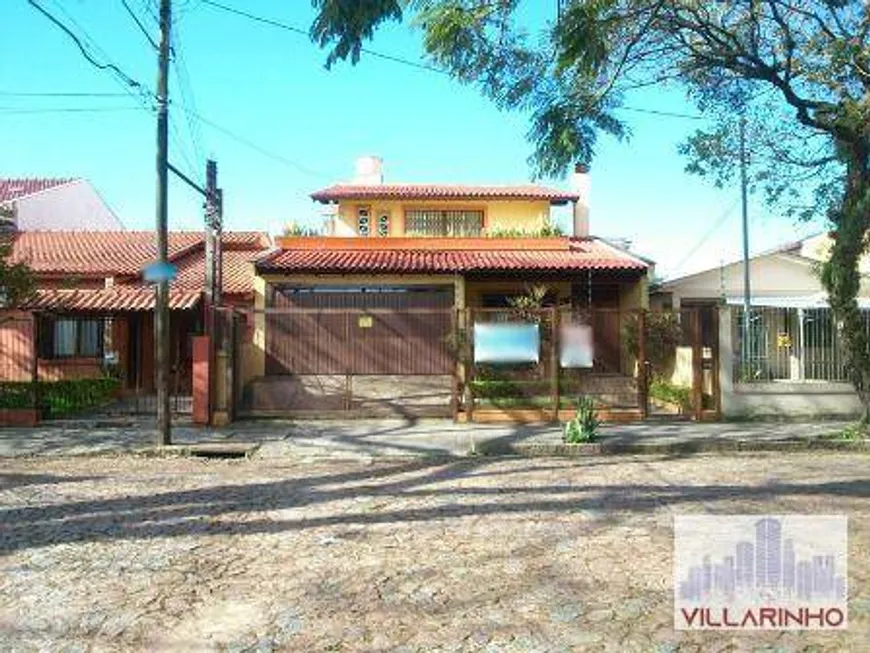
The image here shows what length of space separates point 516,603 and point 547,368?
35.1 feet

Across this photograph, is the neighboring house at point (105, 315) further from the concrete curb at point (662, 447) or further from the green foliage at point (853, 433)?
the green foliage at point (853, 433)

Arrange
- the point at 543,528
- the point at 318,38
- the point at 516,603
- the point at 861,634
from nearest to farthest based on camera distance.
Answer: the point at 861,634, the point at 516,603, the point at 318,38, the point at 543,528

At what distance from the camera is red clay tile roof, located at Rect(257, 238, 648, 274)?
20938mm

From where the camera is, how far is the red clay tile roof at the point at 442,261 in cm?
2094

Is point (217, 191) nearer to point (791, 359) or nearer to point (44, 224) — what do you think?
point (791, 359)

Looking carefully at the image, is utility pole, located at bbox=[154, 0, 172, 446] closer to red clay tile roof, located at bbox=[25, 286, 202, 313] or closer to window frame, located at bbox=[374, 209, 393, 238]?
red clay tile roof, located at bbox=[25, 286, 202, 313]

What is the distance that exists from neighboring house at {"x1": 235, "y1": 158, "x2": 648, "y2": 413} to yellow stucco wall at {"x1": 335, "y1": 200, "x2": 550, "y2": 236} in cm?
3

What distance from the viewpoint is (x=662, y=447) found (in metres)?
12.8

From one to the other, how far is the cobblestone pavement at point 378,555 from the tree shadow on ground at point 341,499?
0.03m

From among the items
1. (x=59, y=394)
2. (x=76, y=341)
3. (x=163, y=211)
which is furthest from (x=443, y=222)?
(x=163, y=211)

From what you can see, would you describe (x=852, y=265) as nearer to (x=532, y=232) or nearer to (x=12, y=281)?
(x=532, y=232)

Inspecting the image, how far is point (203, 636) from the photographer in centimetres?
471

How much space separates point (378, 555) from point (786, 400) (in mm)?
11341

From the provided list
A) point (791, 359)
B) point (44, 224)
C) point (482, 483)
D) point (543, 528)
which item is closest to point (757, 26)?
point (791, 359)
